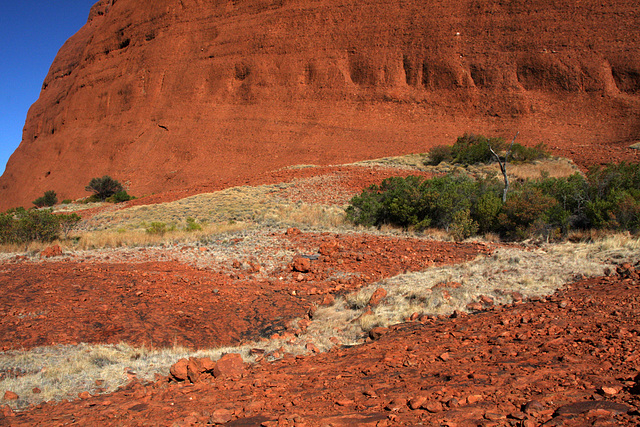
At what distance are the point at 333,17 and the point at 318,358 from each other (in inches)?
1506

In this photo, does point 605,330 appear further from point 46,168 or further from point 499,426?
point 46,168

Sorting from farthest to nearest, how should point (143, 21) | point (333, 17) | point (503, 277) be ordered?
point (143, 21) < point (333, 17) < point (503, 277)

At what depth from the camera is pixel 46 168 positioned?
45.2 m

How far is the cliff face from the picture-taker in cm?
3100

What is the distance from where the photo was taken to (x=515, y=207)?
1026 cm

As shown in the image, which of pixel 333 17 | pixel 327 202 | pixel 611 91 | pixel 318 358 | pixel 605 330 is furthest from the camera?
pixel 333 17

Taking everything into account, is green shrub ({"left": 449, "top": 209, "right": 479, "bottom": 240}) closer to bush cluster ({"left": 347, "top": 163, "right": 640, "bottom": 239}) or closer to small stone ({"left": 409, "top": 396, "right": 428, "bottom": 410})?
bush cluster ({"left": 347, "top": 163, "right": 640, "bottom": 239})

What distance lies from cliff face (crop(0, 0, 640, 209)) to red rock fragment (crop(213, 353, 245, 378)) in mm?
25052

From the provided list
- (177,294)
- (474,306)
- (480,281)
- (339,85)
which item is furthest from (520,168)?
(339,85)

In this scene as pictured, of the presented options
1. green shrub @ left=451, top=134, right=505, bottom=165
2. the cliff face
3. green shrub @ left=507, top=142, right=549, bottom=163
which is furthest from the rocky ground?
the cliff face

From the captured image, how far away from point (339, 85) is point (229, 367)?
3440 centimetres

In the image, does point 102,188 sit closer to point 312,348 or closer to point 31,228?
point 31,228

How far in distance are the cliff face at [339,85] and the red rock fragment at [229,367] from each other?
25052 mm

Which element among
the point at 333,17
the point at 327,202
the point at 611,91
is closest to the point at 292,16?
the point at 333,17
